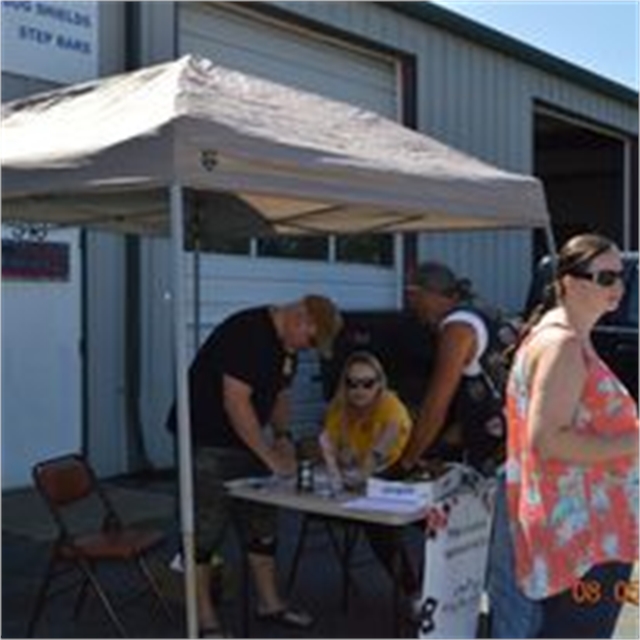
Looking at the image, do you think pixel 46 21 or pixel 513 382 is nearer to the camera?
pixel 513 382

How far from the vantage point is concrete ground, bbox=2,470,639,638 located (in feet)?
21.2

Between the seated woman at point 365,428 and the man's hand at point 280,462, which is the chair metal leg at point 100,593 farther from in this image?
the seated woman at point 365,428

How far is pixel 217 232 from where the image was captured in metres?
8.13

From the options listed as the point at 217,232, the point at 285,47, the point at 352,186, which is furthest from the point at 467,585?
the point at 285,47

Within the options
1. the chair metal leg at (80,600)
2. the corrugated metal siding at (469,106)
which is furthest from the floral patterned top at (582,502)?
the corrugated metal siding at (469,106)

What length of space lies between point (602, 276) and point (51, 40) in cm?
743

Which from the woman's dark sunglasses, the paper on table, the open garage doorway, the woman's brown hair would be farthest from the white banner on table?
the open garage doorway

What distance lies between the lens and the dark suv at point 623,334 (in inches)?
436

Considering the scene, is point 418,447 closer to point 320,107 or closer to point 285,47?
point 320,107

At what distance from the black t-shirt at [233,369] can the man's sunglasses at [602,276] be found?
229cm

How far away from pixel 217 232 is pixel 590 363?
4.54m

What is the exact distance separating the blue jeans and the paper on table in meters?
0.94

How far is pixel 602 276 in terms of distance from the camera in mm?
3975
